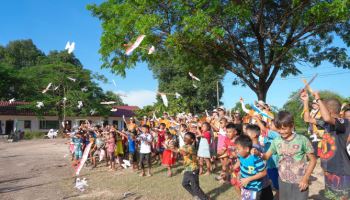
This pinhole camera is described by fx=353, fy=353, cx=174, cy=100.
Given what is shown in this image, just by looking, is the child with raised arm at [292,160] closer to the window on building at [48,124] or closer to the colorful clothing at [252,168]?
the colorful clothing at [252,168]

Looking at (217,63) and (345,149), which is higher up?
(217,63)

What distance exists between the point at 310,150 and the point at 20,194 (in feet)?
20.3

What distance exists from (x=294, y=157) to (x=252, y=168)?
22.2 inches

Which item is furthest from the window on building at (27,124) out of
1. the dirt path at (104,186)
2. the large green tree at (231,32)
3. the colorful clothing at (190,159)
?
the colorful clothing at (190,159)

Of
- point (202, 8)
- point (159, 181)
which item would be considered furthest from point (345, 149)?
point (202, 8)

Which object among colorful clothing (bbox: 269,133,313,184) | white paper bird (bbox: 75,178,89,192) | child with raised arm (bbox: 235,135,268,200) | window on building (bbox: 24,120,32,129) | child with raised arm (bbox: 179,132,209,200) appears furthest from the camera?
window on building (bbox: 24,120,32,129)

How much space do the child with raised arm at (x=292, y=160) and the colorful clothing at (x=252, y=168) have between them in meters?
0.32

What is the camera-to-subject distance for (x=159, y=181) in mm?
8430

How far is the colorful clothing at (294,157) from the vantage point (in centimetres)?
376

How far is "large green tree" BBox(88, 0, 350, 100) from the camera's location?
36.9ft

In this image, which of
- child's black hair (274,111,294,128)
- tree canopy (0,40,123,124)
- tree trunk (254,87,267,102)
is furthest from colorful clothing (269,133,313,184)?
tree canopy (0,40,123,124)

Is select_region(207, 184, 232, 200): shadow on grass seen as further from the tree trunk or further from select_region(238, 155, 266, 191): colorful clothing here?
the tree trunk

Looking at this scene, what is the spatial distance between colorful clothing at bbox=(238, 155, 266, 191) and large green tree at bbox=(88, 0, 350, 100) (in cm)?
705

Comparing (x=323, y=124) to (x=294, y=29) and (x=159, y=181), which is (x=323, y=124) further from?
(x=294, y=29)
